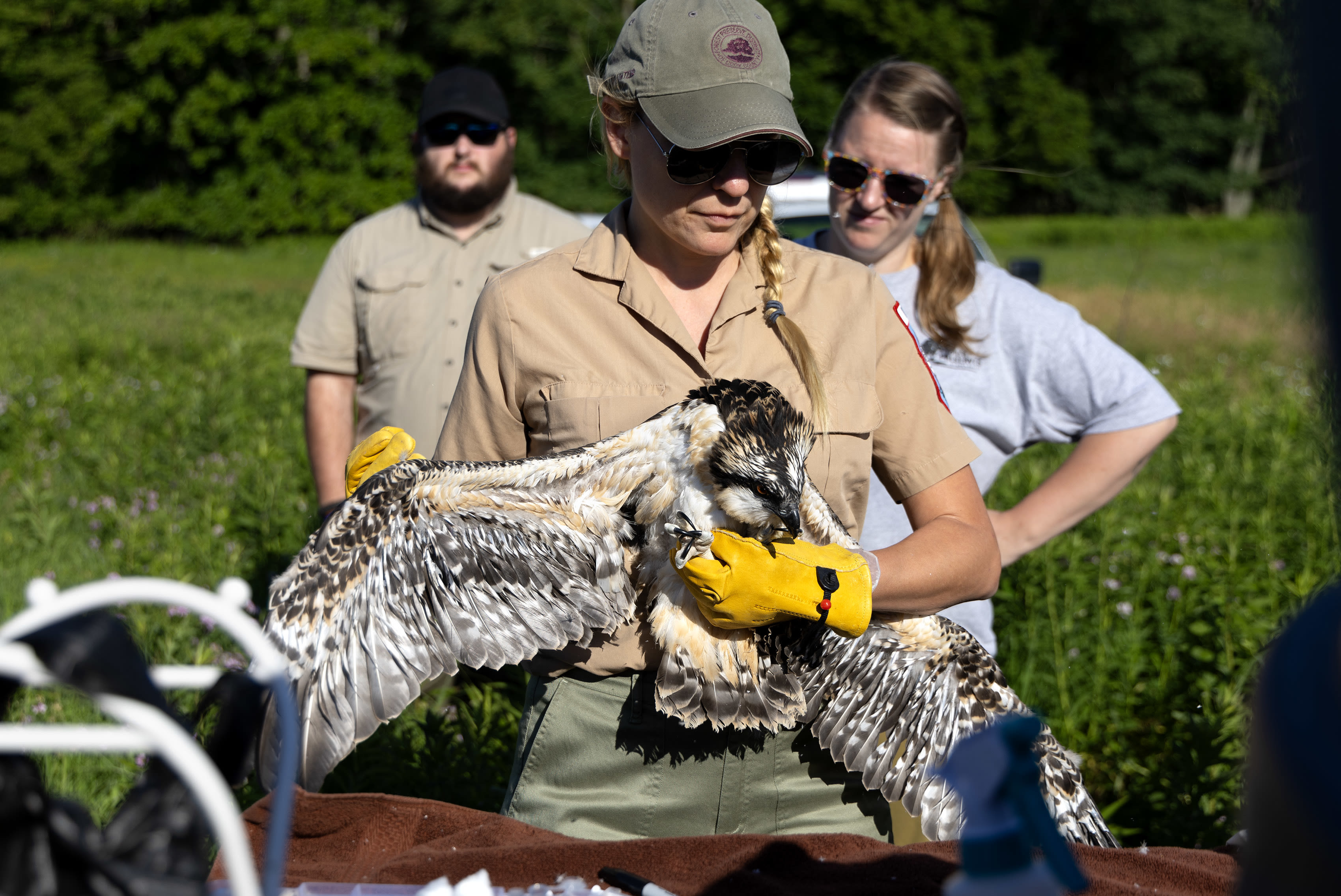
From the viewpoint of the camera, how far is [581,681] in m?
2.21

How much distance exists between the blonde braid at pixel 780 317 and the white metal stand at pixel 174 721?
1.40 m

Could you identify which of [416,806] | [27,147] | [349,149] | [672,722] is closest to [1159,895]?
[672,722]

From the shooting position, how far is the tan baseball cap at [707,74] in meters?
2.04

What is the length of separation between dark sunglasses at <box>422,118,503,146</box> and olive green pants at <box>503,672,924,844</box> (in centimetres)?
336

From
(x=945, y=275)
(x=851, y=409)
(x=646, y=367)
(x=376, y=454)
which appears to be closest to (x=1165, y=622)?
(x=945, y=275)

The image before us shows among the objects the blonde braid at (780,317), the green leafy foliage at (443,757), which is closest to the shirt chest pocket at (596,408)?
the blonde braid at (780,317)

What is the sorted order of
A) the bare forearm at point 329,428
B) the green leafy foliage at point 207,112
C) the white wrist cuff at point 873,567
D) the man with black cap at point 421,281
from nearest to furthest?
1. the white wrist cuff at point 873,567
2. the bare forearm at point 329,428
3. the man with black cap at point 421,281
4. the green leafy foliage at point 207,112

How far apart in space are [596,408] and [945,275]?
1535 millimetres

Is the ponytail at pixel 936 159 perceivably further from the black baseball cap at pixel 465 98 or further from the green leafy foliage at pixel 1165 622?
the black baseball cap at pixel 465 98

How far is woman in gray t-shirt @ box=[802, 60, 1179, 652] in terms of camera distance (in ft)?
10.5

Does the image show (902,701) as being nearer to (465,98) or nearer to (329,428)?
(329,428)

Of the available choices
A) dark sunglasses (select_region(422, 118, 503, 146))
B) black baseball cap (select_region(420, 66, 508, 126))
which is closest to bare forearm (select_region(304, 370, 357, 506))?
dark sunglasses (select_region(422, 118, 503, 146))

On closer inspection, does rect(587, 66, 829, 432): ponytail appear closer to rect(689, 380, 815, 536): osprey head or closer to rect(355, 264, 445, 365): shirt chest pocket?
rect(689, 380, 815, 536): osprey head

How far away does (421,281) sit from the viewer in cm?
471
